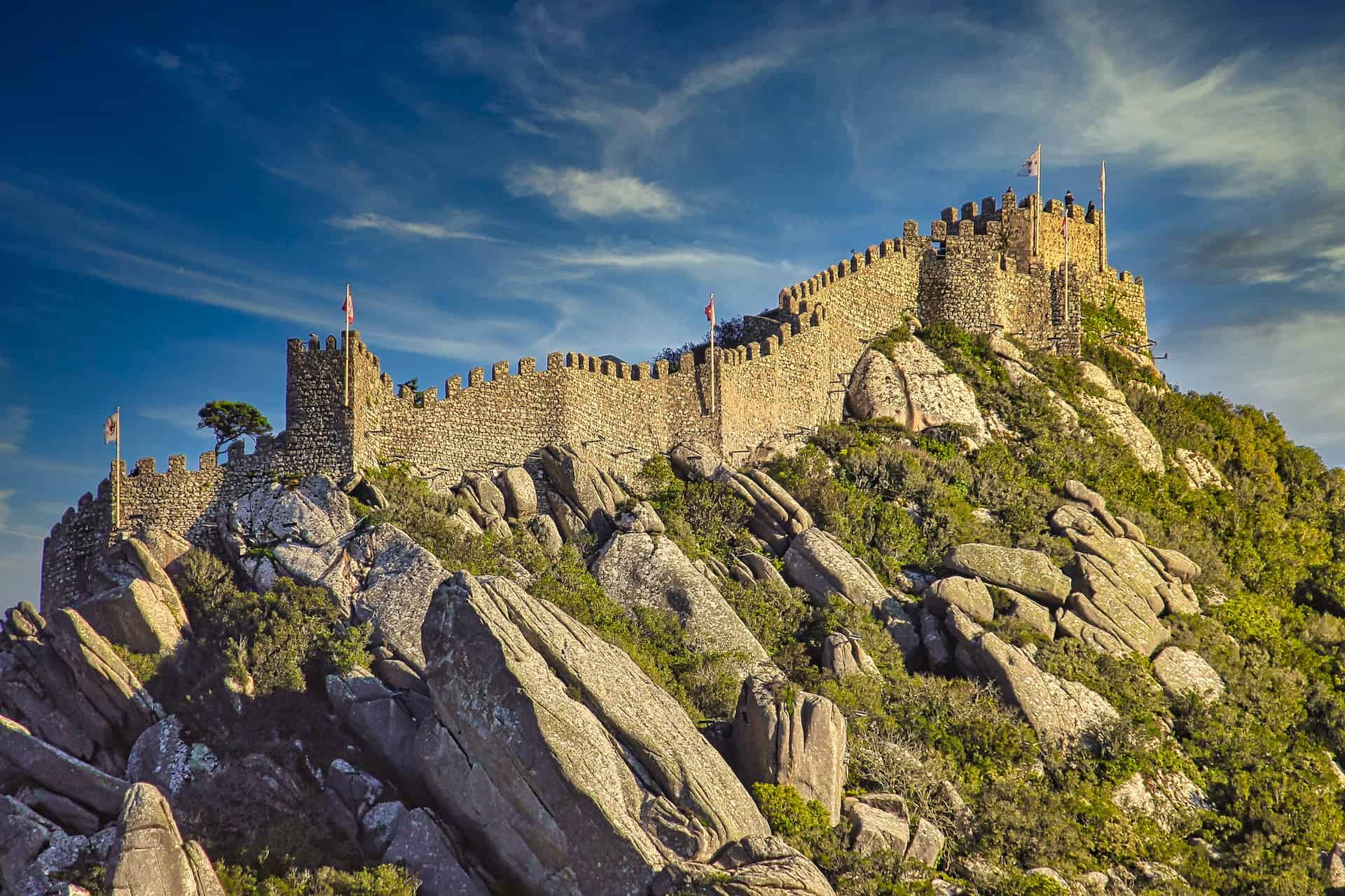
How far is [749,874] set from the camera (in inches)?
824

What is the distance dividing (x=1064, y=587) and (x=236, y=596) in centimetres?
2165

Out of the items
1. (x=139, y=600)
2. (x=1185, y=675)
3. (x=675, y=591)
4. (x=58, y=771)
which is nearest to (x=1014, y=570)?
(x=1185, y=675)

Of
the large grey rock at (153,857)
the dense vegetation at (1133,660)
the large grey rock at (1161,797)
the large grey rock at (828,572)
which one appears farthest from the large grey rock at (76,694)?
the large grey rock at (1161,797)

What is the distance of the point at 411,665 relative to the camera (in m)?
27.5

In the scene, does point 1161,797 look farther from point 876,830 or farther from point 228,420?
point 228,420

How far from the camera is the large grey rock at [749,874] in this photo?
811 inches

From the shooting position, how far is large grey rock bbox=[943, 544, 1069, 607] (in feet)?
113

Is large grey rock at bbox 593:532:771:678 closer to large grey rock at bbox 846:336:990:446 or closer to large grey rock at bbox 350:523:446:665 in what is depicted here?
large grey rock at bbox 350:523:446:665

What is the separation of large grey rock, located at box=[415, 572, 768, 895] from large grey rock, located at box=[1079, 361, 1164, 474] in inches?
1104

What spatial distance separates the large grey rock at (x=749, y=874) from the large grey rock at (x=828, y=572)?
12.6 metres

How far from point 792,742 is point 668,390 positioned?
17.3 metres

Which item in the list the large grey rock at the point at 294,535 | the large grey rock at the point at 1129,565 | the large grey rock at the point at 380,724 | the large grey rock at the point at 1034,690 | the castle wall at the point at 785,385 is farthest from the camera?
the castle wall at the point at 785,385

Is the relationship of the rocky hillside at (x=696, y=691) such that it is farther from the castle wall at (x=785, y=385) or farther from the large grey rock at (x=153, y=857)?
the castle wall at (x=785, y=385)

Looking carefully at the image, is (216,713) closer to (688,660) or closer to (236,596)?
(236,596)
